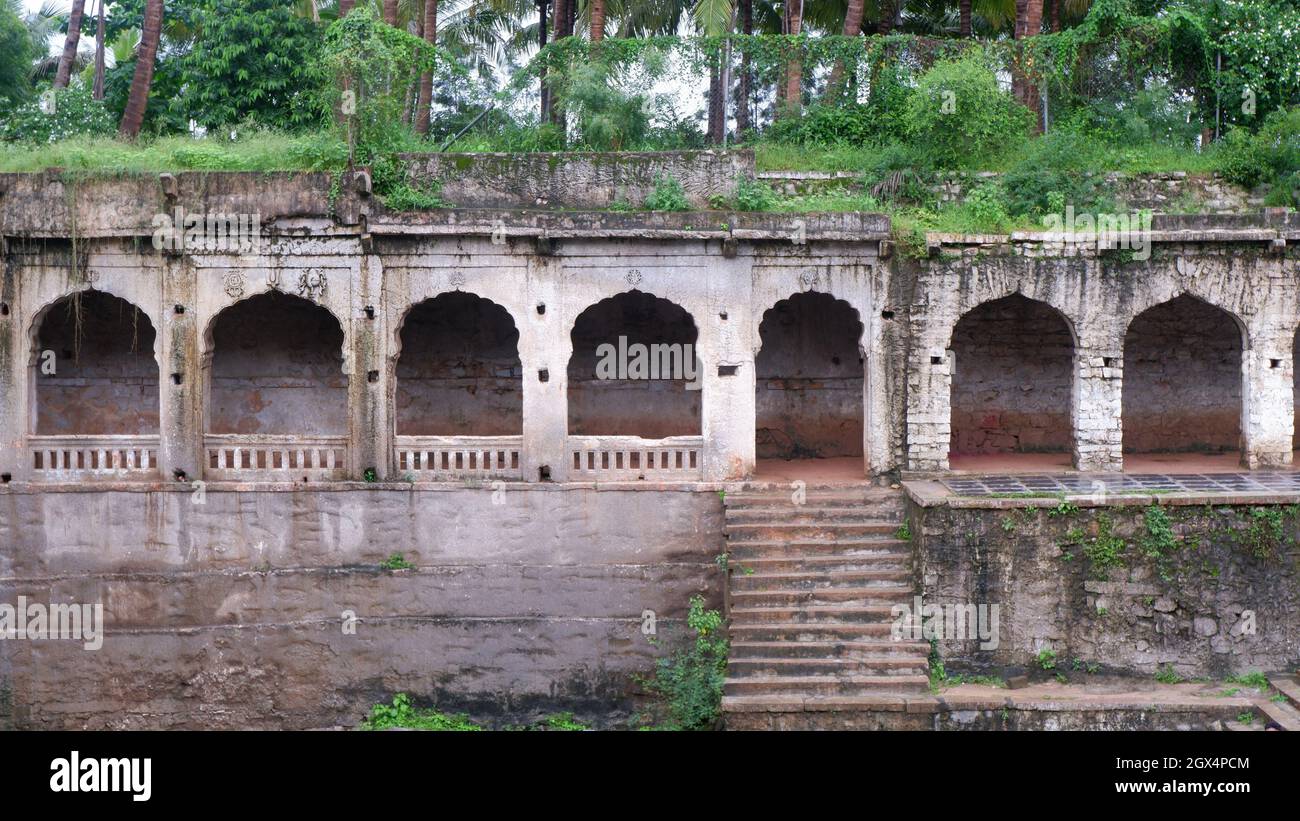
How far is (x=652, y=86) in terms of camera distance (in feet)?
61.0

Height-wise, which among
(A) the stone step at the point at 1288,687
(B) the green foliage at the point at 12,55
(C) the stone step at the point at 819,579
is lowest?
(A) the stone step at the point at 1288,687

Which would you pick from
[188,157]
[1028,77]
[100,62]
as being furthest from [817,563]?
[100,62]

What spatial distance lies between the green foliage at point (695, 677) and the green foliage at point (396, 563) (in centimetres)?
292

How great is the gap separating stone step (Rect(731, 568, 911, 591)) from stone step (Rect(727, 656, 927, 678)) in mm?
1000

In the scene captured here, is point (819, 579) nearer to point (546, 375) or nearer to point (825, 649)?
point (825, 649)

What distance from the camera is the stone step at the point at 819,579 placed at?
1212cm

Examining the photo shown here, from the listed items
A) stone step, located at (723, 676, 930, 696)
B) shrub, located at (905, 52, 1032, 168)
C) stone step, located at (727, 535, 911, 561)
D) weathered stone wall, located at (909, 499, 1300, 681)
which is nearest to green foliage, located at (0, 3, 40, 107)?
shrub, located at (905, 52, 1032, 168)

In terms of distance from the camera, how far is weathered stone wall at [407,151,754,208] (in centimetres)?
1355

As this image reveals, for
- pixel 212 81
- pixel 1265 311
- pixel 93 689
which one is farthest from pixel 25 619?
pixel 1265 311

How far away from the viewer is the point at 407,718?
12.9 metres

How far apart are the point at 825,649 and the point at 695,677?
145 centimetres

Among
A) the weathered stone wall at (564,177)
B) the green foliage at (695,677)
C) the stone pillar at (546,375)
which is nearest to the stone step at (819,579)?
the green foliage at (695,677)

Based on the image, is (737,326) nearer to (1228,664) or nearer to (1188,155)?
(1228,664)

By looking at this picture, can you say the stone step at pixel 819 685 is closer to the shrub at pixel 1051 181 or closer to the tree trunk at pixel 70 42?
the shrub at pixel 1051 181
